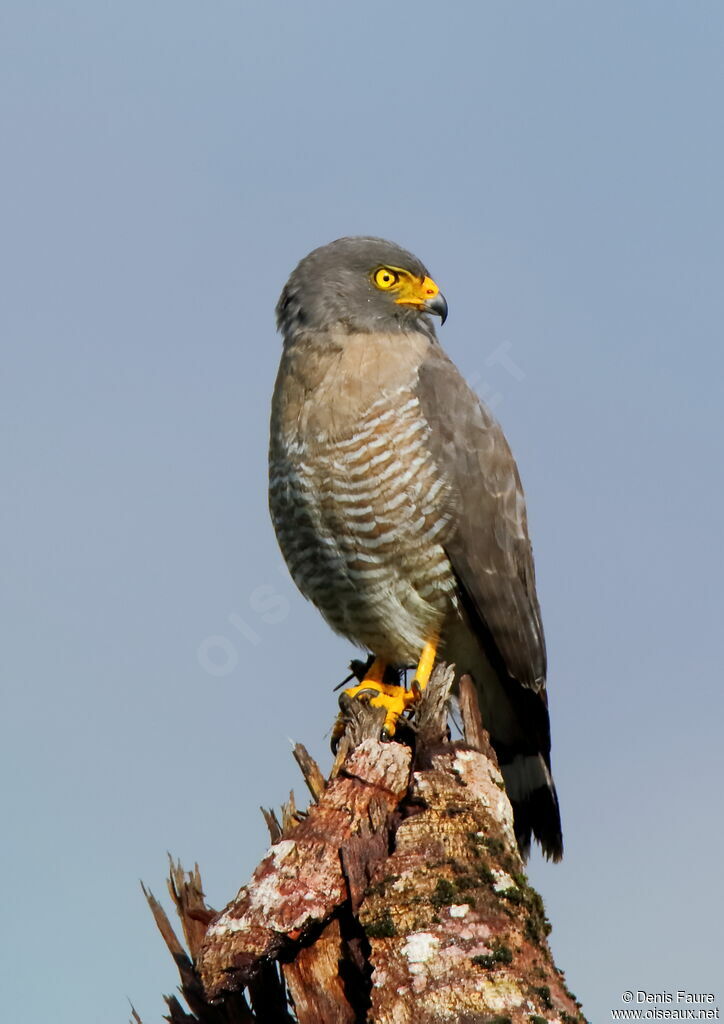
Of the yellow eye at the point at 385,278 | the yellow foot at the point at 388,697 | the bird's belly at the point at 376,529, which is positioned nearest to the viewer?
the yellow foot at the point at 388,697

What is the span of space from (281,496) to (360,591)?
67 centimetres

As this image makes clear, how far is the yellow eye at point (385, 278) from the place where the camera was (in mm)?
7164

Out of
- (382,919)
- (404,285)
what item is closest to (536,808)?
(382,919)

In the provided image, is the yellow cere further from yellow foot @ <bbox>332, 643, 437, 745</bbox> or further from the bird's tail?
the bird's tail

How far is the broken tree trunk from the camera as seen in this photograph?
176 inches

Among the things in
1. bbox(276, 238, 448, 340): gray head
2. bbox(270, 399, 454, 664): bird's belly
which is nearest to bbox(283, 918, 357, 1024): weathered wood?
bbox(270, 399, 454, 664): bird's belly

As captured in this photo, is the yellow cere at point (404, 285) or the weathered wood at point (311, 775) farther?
the yellow cere at point (404, 285)

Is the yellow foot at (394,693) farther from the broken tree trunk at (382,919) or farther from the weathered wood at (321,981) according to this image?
the weathered wood at (321,981)

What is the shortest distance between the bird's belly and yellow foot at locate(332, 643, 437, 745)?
3.6 inches

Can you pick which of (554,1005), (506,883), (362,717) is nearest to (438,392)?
(362,717)

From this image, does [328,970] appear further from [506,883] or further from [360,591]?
[360,591]

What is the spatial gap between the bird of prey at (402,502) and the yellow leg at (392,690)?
0.5 inches

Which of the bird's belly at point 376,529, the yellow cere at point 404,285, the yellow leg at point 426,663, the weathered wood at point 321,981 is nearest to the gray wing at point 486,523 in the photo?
the bird's belly at point 376,529

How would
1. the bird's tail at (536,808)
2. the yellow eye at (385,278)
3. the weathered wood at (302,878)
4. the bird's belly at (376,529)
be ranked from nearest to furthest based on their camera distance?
the weathered wood at (302,878)
the bird's belly at (376,529)
the bird's tail at (536,808)
the yellow eye at (385,278)
